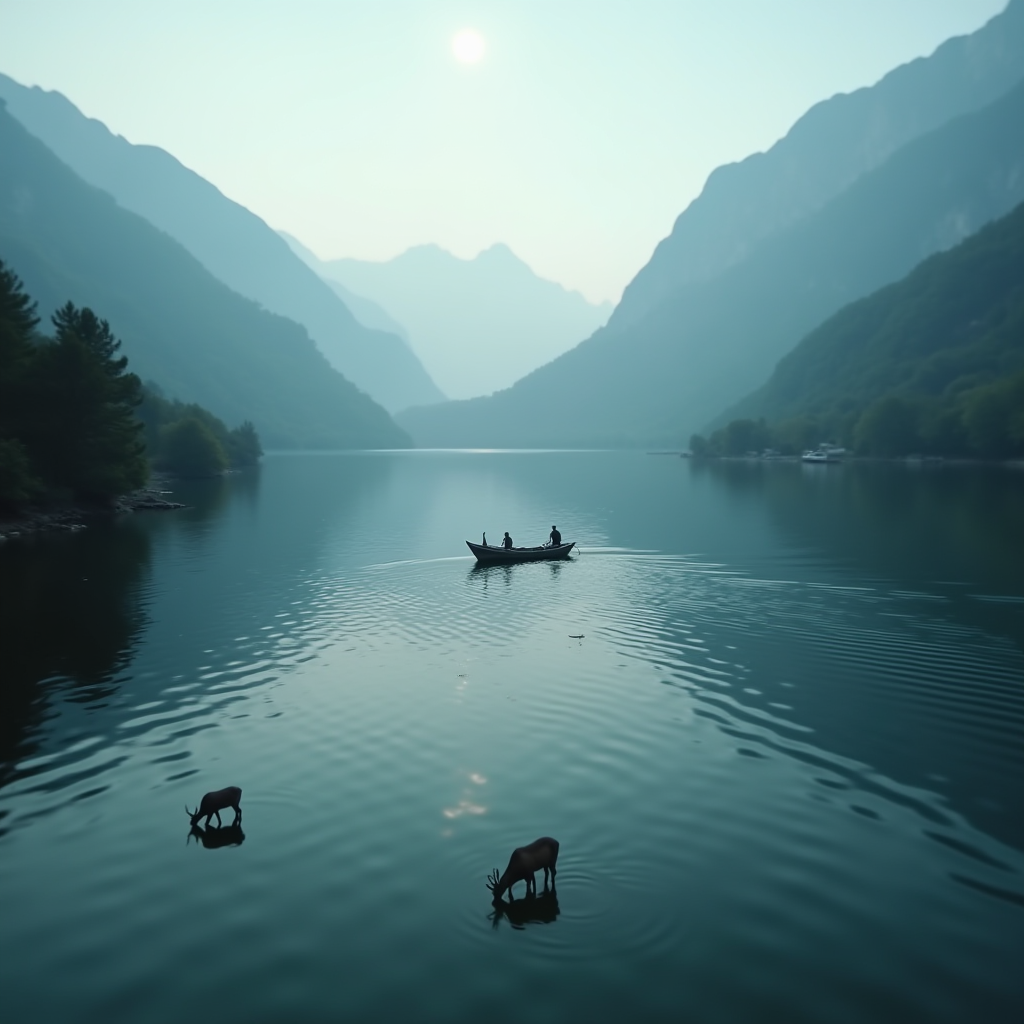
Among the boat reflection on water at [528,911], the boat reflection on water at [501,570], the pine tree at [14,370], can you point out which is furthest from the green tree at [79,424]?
the boat reflection on water at [528,911]

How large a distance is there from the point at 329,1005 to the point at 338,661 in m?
25.5

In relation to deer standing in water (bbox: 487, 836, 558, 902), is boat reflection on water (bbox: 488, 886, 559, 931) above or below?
below

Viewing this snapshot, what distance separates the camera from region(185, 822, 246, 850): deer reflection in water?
21.0m

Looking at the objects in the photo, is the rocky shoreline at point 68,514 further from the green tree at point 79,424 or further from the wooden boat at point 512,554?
the wooden boat at point 512,554

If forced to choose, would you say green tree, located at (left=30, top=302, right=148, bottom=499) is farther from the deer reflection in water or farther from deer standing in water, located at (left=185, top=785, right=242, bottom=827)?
the deer reflection in water

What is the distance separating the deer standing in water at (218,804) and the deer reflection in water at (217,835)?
8.2 inches

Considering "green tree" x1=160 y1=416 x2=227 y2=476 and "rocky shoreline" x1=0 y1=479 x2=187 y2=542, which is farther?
"green tree" x1=160 y1=416 x2=227 y2=476

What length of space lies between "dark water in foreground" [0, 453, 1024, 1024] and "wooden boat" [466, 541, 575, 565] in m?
14.8

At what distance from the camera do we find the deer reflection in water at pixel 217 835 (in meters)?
21.0

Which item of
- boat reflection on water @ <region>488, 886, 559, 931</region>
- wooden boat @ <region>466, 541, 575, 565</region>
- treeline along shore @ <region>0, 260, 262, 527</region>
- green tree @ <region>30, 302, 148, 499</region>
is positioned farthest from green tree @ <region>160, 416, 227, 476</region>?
boat reflection on water @ <region>488, 886, 559, 931</region>

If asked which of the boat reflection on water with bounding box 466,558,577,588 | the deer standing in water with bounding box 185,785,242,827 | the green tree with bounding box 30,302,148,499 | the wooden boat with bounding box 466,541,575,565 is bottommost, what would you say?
the deer standing in water with bounding box 185,785,242,827

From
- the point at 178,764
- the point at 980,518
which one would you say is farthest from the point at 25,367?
the point at 980,518

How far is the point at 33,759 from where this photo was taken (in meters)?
26.8

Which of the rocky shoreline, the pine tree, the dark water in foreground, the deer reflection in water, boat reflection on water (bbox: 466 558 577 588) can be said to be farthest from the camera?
the pine tree
